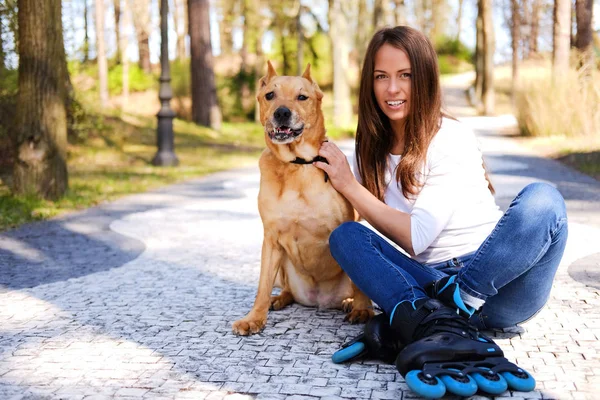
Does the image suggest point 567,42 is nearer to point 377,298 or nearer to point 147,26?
point 377,298

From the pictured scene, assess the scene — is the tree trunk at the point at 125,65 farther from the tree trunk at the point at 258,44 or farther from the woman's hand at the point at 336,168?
the woman's hand at the point at 336,168

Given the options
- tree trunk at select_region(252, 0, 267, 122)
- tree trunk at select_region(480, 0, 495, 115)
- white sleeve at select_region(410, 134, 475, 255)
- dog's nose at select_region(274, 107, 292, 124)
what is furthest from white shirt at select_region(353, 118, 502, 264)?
tree trunk at select_region(480, 0, 495, 115)

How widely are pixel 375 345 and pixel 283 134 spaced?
1186mm

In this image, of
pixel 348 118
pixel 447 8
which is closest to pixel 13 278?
pixel 348 118

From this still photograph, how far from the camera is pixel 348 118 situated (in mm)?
21219

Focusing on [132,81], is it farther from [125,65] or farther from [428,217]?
[428,217]

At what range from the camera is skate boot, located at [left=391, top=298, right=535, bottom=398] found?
255 centimetres

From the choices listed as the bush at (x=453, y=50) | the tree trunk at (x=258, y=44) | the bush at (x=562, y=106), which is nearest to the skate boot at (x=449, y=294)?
the bush at (x=562, y=106)

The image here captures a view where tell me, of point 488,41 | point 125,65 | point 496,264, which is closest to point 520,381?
point 496,264

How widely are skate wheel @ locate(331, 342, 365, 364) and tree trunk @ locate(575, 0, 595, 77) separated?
1234 centimetres

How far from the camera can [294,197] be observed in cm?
358

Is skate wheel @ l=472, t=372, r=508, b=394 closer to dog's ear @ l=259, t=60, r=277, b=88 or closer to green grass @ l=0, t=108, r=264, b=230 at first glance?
dog's ear @ l=259, t=60, r=277, b=88

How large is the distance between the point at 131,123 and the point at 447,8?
4028 cm

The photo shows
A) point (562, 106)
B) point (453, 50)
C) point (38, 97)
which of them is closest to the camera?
point (38, 97)
